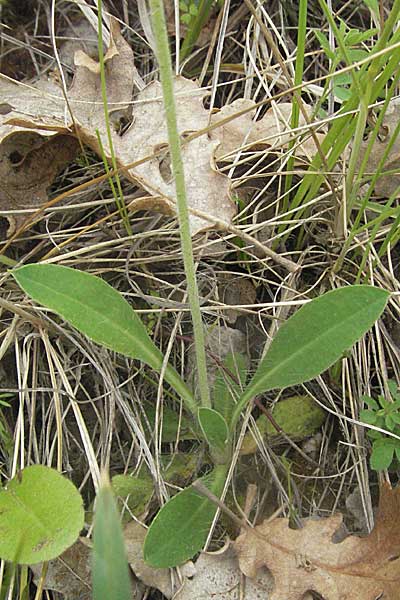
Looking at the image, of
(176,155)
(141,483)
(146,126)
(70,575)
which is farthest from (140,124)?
(70,575)

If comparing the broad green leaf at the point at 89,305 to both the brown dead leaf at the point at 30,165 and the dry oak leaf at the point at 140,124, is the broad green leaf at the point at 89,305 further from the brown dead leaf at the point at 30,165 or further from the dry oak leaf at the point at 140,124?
the brown dead leaf at the point at 30,165

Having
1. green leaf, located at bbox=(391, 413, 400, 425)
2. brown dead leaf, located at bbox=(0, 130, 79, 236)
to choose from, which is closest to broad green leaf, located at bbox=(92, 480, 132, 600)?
green leaf, located at bbox=(391, 413, 400, 425)

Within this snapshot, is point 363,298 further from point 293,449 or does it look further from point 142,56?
point 142,56

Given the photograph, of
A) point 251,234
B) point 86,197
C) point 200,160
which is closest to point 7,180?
point 86,197

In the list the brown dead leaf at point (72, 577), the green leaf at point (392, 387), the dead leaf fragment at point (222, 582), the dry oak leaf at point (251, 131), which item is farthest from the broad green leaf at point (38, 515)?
the dry oak leaf at point (251, 131)

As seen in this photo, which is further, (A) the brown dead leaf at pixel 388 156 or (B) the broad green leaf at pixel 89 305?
(A) the brown dead leaf at pixel 388 156
